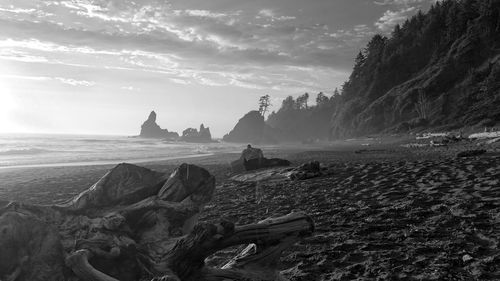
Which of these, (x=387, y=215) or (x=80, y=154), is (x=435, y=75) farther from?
(x=387, y=215)

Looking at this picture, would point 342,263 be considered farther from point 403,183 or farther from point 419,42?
point 419,42

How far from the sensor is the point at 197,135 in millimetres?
110812

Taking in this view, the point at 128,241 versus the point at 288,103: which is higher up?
the point at 288,103

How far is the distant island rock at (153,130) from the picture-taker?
434 ft

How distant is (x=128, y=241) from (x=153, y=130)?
13346cm

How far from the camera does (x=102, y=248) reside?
14.1 ft

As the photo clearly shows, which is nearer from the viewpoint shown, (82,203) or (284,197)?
(82,203)

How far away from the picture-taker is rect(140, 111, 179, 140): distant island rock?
132375 mm

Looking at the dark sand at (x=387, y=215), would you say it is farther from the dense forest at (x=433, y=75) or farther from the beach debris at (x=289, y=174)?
the dense forest at (x=433, y=75)

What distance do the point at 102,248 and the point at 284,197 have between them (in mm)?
7781

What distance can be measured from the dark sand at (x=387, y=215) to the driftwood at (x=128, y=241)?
1.25 metres

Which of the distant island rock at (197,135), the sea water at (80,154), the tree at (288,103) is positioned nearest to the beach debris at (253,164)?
the sea water at (80,154)

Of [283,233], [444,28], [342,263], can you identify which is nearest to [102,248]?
[283,233]

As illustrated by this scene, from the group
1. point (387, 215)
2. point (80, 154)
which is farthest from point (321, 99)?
point (387, 215)
